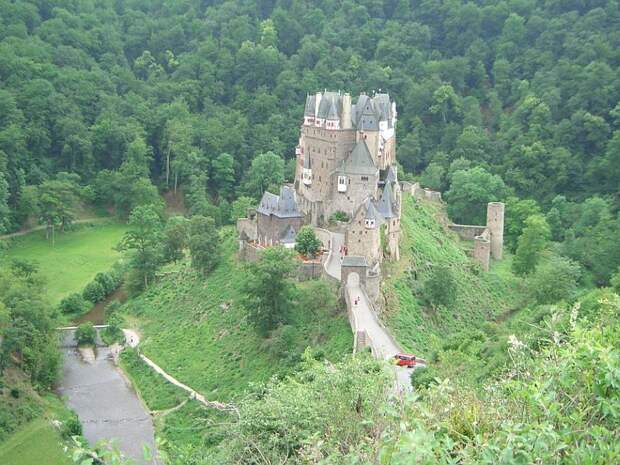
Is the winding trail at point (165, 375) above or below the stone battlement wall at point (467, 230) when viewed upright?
below

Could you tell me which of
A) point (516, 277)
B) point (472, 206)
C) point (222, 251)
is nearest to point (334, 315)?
point (222, 251)

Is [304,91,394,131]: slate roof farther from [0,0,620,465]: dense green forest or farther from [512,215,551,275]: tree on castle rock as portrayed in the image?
[512,215,551,275]: tree on castle rock

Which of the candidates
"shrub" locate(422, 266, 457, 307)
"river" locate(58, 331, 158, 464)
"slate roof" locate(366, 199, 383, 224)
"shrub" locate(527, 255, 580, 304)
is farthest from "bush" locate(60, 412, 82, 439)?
"shrub" locate(527, 255, 580, 304)

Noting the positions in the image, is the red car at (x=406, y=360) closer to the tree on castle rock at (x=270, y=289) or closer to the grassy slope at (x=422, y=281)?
the grassy slope at (x=422, y=281)

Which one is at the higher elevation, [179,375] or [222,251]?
[222,251]

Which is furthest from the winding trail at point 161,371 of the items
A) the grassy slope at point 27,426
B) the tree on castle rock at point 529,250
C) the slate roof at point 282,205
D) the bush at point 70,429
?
the tree on castle rock at point 529,250

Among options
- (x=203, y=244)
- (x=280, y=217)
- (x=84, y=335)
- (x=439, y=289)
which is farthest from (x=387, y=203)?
(x=84, y=335)

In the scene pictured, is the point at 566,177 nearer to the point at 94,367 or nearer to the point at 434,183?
the point at 434,183

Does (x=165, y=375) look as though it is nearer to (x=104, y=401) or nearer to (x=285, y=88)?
(x=104, y=401)

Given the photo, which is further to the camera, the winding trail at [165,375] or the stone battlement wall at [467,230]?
the stone battlement wall at [467,230]
